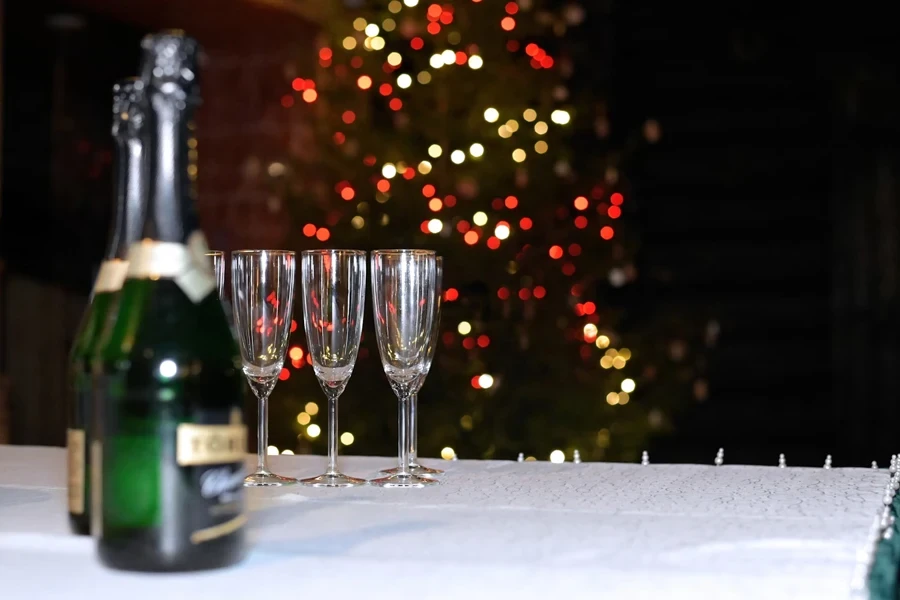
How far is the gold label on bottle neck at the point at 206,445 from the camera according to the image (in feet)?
1.81

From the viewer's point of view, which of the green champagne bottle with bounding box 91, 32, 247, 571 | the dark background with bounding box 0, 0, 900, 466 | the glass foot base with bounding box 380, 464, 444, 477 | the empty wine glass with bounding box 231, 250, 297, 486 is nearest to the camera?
the green champagne bottle with bounding box 91, 32, 247, 571

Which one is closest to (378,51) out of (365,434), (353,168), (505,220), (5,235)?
(353,168)

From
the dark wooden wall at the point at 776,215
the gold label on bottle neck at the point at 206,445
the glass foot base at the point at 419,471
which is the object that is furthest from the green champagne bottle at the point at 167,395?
the dark wooden wall at the point at 776,215

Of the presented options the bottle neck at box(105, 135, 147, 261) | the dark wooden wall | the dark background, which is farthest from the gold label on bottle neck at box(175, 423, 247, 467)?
the dark wooden wall

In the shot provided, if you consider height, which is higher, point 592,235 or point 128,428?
point 592,235

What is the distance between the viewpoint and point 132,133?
1.92 feet

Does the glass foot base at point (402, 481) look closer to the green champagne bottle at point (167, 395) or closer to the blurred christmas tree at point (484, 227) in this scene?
the green champagne bottle at point (167, 395)

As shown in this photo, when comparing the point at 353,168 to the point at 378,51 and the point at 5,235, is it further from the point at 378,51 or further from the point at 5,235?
the point at 5,235

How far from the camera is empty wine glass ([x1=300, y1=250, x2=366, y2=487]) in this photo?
0.93 meters

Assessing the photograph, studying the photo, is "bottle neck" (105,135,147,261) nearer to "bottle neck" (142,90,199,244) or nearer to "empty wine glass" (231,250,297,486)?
"bottle neck" (142,90,199,244)

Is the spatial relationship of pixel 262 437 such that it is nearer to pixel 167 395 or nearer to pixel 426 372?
pixel 426 372

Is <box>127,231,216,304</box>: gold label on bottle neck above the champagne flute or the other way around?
above

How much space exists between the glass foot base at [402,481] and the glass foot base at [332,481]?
1 centimetres

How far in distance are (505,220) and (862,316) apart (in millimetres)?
1282
